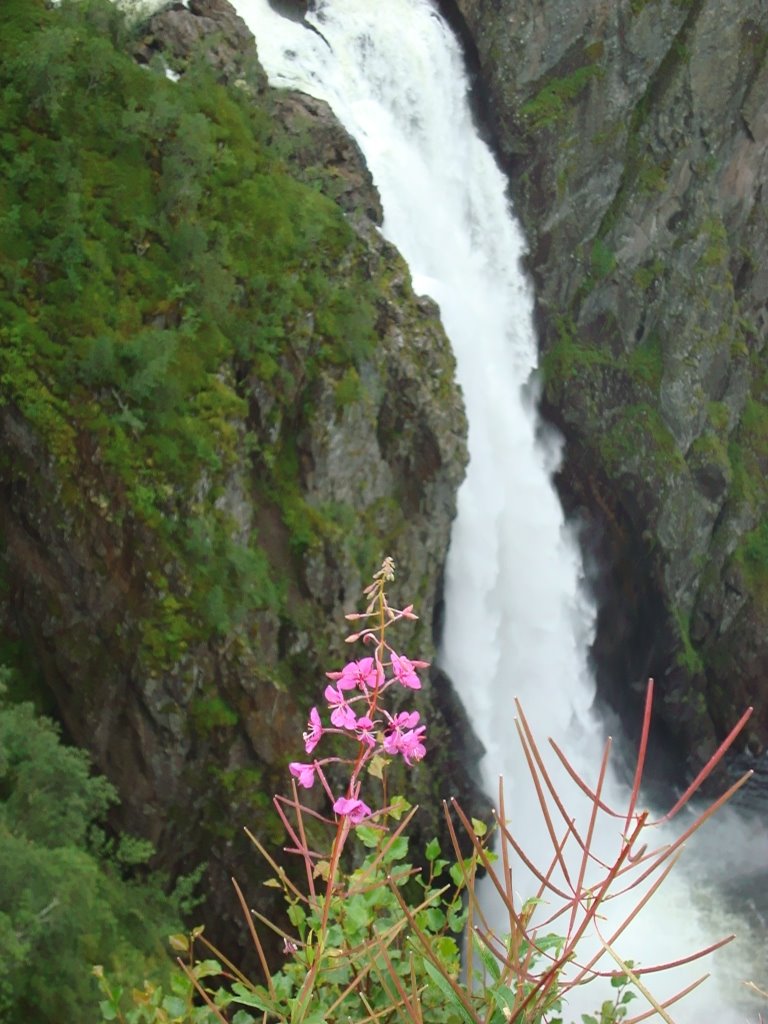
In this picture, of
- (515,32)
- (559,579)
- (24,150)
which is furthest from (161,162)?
(515,32)

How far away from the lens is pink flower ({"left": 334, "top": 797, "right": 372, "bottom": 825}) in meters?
1.80

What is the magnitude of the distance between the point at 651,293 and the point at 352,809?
2497 centimetres

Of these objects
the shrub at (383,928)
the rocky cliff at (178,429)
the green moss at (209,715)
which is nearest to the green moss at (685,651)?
the rocky cliff at (178,429)

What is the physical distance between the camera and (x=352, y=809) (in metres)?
1.84

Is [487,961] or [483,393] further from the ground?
[487,961]

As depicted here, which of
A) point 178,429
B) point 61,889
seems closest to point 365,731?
point 61,889

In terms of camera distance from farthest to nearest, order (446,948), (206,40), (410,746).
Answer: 1. (206,40)
2. (446,948)
3. (410,746)

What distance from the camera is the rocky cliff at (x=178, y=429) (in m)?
11.3

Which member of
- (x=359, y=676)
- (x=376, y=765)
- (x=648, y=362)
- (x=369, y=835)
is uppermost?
(x=648, y=362)

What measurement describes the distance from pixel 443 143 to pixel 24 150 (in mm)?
11264

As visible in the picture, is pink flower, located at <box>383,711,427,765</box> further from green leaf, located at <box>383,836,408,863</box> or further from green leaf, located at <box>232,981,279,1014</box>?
green leaf, located at <box>232,981,279,1014</box>

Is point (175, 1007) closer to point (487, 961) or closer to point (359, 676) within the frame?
point (487, 961)

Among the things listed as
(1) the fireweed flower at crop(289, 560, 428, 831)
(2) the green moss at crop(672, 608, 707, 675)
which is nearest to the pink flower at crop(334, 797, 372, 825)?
(1) the fireweed flower at crop(289, 560, 428, 831)

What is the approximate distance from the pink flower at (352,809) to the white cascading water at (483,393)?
15436 millimetres
